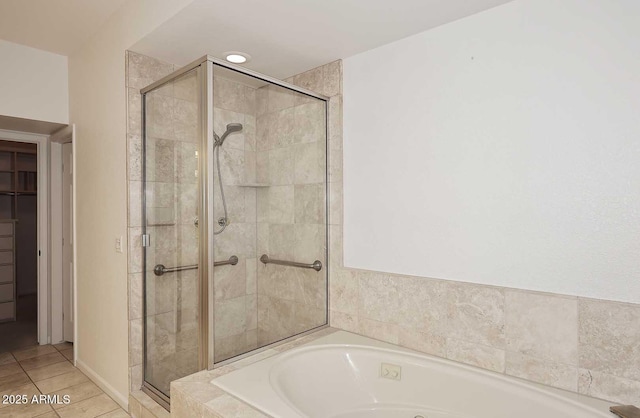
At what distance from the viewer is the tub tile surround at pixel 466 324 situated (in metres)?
1.52

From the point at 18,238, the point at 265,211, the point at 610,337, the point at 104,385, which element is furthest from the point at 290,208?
the point at 18,238

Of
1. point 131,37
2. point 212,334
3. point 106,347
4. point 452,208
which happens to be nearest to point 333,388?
point 212,334

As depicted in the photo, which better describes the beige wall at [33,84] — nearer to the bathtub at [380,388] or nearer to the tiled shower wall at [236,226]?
the tiled shower wall at [236,226]

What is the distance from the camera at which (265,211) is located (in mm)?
2303

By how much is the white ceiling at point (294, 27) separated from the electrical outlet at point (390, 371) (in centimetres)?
191

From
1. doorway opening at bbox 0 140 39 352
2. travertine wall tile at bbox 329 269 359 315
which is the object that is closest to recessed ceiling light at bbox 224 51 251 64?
travertine wall tile at bbox 329 269 359 315

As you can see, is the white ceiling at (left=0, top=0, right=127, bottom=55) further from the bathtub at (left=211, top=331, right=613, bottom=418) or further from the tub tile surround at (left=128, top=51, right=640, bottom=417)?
the bathtub at (left=211, top=331, right=613, bottom=418)

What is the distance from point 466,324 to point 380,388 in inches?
23.5

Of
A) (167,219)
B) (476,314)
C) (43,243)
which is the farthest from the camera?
(43,243)

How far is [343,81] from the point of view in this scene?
8.19ft

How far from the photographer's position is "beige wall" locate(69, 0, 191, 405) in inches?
94.1

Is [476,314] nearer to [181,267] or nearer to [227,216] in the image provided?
[227,216]

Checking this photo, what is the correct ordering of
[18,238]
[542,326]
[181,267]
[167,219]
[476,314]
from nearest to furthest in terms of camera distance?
1. [542,326]
2. [476,314]
3. [181,267]
4. [167,219]
5. [18,238]

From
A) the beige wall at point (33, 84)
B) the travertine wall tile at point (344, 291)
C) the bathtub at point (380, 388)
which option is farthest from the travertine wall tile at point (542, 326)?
the beige wall at point (33, 84)
